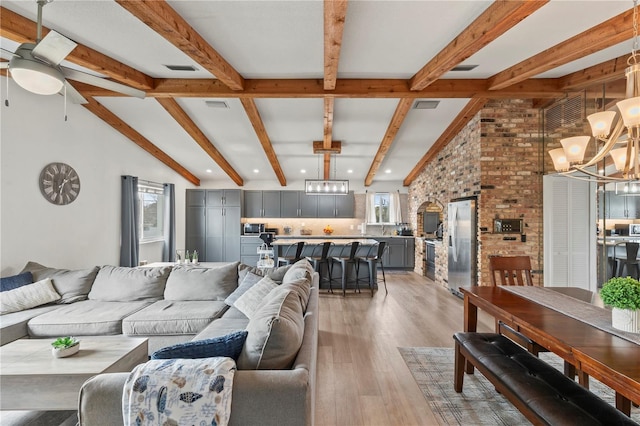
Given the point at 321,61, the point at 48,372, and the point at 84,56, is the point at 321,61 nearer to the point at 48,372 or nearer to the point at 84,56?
the point at 84,56

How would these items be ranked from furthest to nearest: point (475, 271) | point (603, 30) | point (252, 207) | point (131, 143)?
point (252, 207), point (131, 143), point (475, 271), point (603, 30)

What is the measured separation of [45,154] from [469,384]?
570cm

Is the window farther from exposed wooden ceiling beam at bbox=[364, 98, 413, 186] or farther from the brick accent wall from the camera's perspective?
the brick accent wall

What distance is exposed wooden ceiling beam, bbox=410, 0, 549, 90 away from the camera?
2.47 metres

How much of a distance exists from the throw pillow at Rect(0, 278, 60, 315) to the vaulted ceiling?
252 cm

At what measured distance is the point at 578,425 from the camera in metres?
1.41

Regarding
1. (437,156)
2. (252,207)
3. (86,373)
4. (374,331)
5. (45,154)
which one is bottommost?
(374,331)

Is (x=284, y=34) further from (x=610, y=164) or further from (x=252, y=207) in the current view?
(x=252, y=207)

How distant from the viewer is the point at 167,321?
302 centimetres

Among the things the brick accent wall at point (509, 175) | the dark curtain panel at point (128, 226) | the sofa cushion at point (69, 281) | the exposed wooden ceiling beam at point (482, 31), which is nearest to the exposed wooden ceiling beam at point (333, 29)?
the exposed wooden ceiling beam at point (482, 31)

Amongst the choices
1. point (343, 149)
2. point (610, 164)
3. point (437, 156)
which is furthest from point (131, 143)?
point (610, 164)

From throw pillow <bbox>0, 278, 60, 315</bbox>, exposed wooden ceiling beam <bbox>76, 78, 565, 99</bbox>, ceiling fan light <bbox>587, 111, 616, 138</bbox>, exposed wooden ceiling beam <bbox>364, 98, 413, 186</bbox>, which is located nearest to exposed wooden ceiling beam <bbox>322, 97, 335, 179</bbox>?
exposed wooden ceiling beam <bbox>76, 78, 565, 99</bbox>

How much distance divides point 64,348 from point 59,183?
10.7ft

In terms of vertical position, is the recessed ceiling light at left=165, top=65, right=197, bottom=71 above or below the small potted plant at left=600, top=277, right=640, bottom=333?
above
